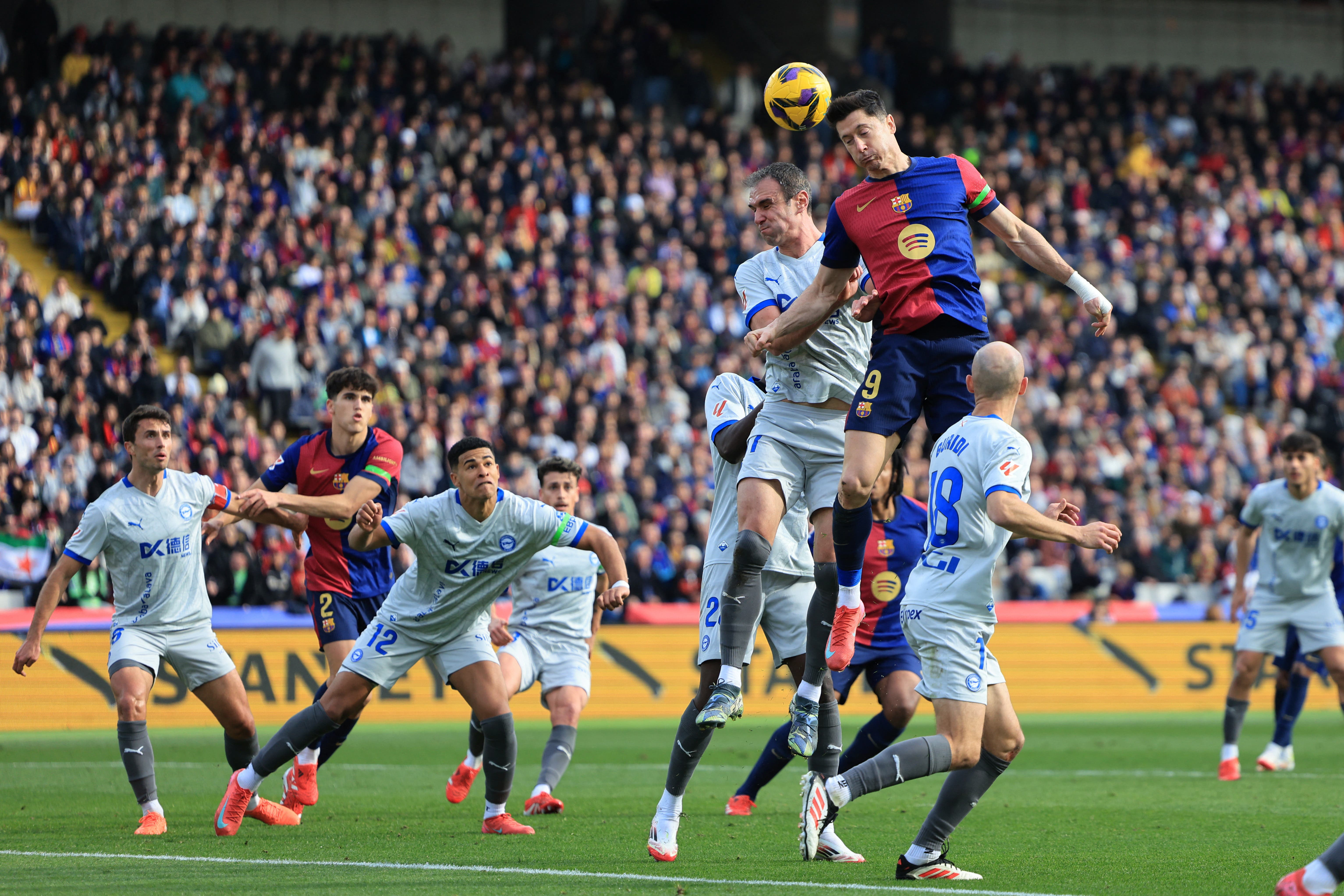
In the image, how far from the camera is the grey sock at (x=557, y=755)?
33.3 feet

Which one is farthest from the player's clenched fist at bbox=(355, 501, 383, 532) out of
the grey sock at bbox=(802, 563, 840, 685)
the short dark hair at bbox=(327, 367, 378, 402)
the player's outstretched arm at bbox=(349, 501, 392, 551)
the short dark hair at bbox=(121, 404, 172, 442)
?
the grey sock at bbox=(802, 563, 840, 685)

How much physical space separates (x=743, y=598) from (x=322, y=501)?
2854mm

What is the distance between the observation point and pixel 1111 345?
26422 millimetres

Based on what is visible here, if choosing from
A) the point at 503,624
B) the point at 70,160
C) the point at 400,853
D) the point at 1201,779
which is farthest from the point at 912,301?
the point at 70,160

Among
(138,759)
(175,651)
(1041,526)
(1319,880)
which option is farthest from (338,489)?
(1319,880)

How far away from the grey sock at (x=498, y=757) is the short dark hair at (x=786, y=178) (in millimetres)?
3090

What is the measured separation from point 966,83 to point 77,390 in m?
18.3

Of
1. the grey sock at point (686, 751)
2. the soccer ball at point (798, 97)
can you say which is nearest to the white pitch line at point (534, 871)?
the grey sock at point (686, 751)

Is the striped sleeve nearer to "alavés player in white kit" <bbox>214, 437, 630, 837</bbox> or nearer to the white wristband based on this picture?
the white wristband

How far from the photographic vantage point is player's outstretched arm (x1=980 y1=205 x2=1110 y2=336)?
767 cm

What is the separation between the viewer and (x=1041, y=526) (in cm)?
634

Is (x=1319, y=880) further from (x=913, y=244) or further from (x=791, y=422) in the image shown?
(x=791, y=422)

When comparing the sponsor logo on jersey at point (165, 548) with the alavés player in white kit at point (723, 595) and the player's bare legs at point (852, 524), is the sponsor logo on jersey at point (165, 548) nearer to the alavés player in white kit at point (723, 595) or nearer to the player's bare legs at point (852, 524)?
the alavés player in white kit at point (723, 595)

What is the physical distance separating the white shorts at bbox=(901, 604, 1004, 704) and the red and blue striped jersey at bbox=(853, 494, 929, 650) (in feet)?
8.72
